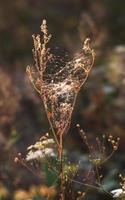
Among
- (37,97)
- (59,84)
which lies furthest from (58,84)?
(37,97)

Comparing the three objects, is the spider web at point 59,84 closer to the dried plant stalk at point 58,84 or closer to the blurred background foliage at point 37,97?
the dried plant stalk at point 58,84

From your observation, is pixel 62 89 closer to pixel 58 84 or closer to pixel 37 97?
pixel 58 84

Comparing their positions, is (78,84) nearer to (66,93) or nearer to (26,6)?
(66,93)

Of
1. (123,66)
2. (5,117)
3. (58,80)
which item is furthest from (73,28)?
(58,80)

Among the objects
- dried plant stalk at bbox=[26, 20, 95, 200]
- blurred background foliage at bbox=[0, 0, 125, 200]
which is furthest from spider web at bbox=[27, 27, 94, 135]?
blurred background foliage at bbox=[0, 0, 125, 200]

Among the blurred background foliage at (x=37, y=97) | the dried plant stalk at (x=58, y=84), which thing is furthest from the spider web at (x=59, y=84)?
the blurred background foliage at (x=37, y=97)

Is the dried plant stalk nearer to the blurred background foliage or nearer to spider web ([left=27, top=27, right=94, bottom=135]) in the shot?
spider web ([left=27, top=27, right=94, bottom=135])

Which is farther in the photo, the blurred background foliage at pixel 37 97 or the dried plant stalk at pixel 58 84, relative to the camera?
the blurred background foliage at pixel 37 97

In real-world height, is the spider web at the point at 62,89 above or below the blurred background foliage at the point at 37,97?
below
